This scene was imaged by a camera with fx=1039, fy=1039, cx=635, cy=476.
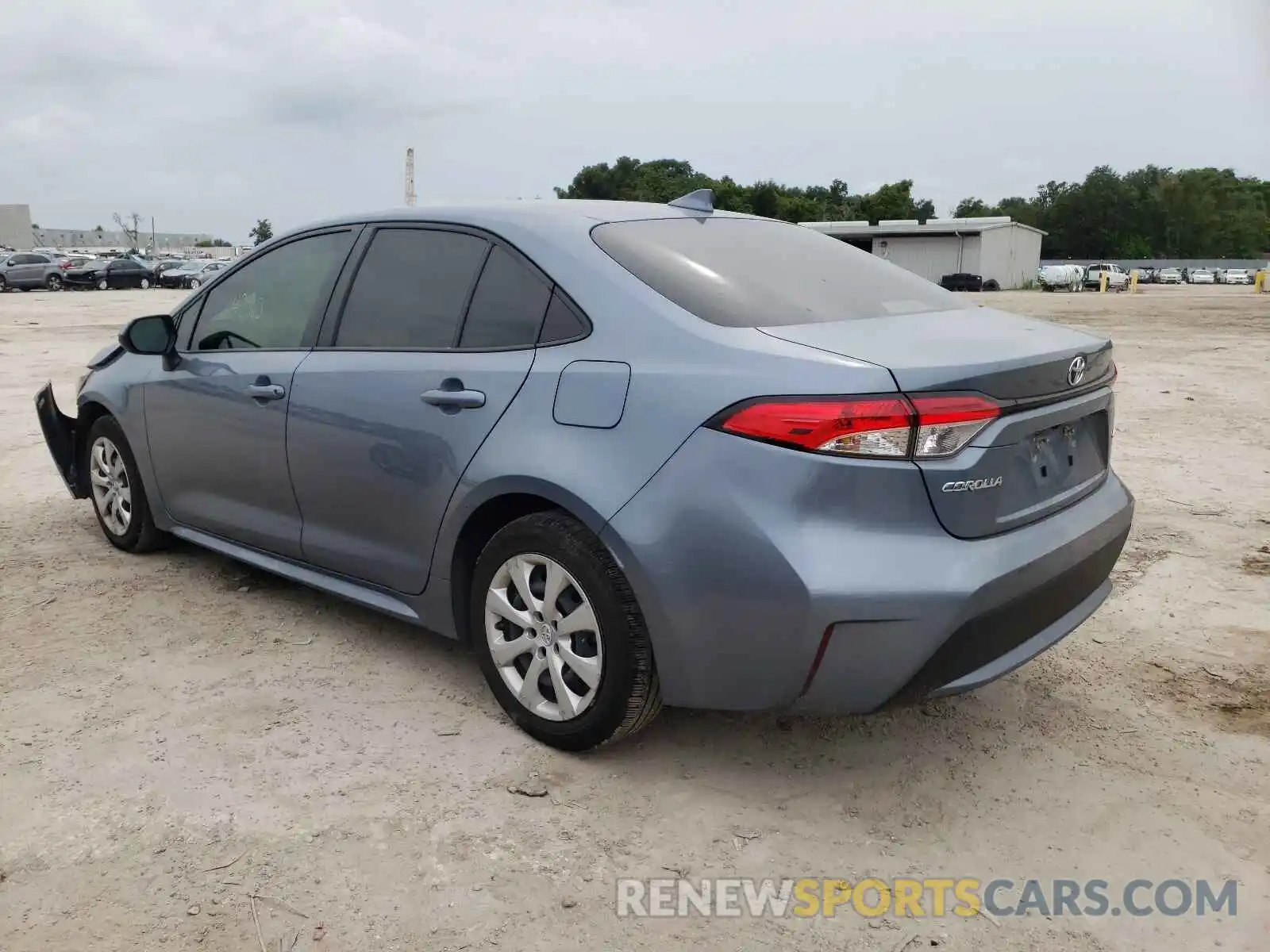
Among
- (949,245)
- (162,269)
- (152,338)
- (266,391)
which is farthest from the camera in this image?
(949,245)

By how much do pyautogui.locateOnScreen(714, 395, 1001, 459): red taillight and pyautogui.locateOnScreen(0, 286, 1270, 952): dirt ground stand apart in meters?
1.02

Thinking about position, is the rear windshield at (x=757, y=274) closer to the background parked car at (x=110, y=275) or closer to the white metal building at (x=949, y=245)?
the background parked car at (x=110, y=275)

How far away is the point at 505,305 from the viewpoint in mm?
3203

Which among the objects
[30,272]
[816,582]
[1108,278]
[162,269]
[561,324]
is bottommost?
[816,582]

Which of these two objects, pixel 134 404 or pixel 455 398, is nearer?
pixel 455 398

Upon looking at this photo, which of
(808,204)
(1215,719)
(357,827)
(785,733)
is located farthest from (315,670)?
(808,204)

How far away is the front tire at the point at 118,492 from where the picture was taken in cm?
481

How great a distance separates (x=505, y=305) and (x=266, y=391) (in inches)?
47.0

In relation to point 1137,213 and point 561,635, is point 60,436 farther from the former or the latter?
point 1137,213

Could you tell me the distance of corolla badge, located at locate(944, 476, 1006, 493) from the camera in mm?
2498

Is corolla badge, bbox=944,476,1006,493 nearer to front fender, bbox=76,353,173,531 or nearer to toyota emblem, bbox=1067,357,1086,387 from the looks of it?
toyota emblem, bbox=1067,357,1086,387

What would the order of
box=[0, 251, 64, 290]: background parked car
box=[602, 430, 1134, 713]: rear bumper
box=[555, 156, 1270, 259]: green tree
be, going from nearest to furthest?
box=[602, 430, 1134, 713]: rear bumper → box=[0, 251, 64, 290]: background parked car → box=[555, 156, 1270, 259]: green tree

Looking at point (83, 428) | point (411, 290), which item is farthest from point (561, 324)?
point (83, 428)

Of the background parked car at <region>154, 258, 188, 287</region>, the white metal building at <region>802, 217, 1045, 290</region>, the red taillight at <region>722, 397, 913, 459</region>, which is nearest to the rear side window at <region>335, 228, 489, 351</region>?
the red taillight at <region>722, 397, 913, 459</region>
